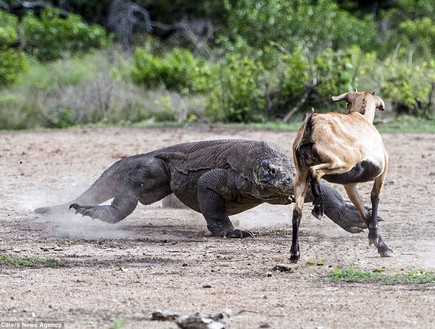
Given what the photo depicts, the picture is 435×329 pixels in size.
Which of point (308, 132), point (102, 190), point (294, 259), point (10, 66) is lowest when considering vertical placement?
point (10, 66)

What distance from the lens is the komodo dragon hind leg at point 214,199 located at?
973 centimetres

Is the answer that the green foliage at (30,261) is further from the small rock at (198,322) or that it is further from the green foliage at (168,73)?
the green foliage at (168,73)

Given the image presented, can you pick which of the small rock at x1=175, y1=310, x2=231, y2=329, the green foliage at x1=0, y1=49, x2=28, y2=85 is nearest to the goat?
the small rock at x1=175, y1=310, x2=231, y2=329

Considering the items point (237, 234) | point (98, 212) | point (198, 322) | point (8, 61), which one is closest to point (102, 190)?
point (98, 212)

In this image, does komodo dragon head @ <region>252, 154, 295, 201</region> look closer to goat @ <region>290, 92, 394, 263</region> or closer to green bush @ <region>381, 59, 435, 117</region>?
goat @ <region>290, 92, 394, 263</region>

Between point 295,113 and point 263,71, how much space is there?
0.97 m

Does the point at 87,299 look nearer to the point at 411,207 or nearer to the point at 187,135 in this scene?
the point at 411,207

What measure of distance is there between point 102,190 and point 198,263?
3188 millimetres

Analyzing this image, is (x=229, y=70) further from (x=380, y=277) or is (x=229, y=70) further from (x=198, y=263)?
(x=380, y=277)

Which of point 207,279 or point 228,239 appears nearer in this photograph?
point 207,279

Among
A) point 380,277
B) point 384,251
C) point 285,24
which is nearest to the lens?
point 380,277

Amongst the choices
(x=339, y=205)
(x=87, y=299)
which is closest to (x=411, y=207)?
(x=339, y=205)

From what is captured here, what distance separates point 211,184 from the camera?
9828mm

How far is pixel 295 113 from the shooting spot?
1992 cm
